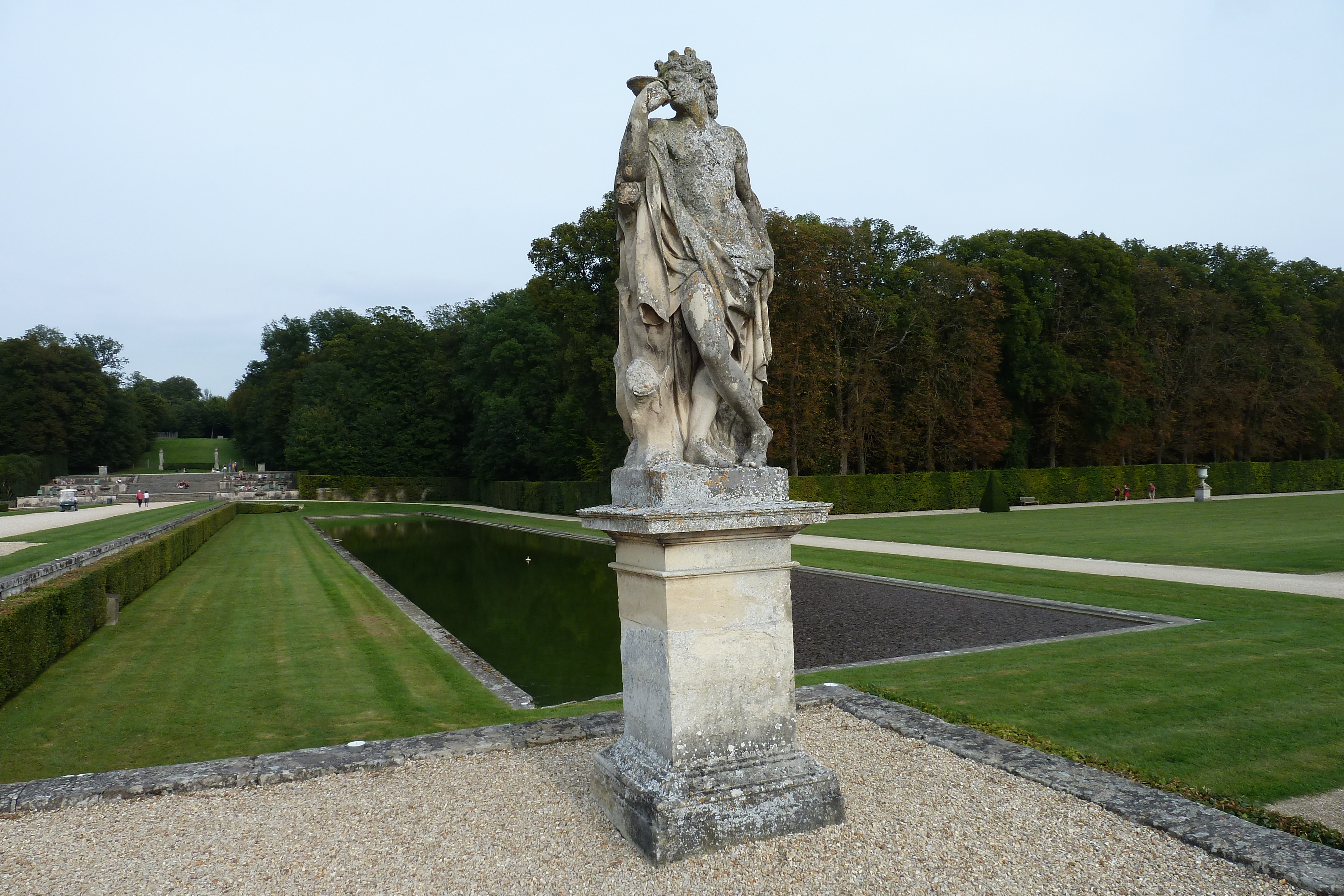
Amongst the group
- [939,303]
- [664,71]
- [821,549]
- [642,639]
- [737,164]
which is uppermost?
[939,303]

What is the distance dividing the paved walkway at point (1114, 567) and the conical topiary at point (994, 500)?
10.6 metres

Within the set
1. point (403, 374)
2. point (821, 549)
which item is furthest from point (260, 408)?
point (821, 549)

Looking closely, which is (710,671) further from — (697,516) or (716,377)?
(716,377)

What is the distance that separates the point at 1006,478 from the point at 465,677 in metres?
30.7

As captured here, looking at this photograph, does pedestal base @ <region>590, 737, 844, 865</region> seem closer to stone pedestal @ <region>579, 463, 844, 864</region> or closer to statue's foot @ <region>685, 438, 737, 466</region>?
stone pedestal @ <region>579, 463, 844, 864</region>

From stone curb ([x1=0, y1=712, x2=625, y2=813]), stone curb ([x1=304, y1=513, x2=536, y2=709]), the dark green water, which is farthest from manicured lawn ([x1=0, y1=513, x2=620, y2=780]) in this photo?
stone curb ([x1=0, y1=712, x2=625, y2=813])

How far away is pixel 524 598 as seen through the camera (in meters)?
14.5

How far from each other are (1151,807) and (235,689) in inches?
296

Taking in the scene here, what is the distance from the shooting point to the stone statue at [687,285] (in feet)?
14.3

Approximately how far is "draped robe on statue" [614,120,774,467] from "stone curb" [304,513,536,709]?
12.0ft

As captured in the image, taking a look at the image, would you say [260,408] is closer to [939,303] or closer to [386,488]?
[386,488]

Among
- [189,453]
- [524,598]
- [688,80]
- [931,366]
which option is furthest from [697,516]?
[189,453]

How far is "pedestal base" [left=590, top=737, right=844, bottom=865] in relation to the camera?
3.77 metres

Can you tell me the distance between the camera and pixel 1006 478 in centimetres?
3462
